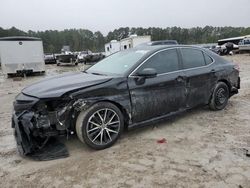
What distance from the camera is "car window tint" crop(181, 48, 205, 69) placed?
486cm

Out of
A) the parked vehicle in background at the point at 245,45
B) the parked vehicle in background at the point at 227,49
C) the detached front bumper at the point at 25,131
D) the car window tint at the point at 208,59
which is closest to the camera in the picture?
the detached front bumper at the point at 25,131

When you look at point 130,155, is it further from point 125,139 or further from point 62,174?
point 62,174

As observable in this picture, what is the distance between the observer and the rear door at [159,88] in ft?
13.5

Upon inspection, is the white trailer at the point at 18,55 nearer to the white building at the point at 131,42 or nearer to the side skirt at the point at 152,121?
the white building at the point at 131,42

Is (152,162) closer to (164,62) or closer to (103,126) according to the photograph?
(103,126)

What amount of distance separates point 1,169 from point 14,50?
1391 cm

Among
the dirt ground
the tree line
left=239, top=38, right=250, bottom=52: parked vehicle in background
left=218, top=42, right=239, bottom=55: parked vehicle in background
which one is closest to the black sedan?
the dirt ground

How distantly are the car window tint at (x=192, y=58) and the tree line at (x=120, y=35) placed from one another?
70.5 metres

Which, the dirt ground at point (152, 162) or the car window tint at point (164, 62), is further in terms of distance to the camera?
the car window tint at point (164, 62)

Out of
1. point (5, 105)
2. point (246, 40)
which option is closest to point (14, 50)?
point (5, 105)

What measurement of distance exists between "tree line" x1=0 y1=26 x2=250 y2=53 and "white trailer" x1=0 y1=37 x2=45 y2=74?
199ft

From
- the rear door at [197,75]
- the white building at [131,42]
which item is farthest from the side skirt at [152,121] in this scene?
the white building at [131,42]

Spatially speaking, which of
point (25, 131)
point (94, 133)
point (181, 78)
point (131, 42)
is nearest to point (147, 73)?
point (181, 78)

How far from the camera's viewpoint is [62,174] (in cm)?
315
